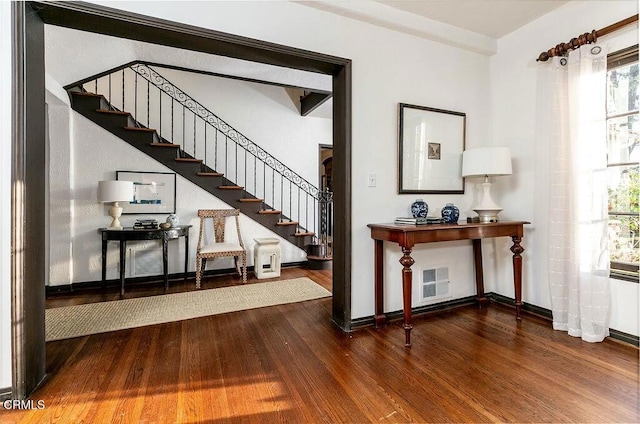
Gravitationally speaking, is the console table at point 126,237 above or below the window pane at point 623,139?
below

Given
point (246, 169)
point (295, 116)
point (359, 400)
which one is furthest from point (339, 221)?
point (295, 116)

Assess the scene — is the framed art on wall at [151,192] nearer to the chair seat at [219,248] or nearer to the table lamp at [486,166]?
the chair seat at [219,248]

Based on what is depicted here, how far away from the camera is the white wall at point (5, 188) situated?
156 centimetres

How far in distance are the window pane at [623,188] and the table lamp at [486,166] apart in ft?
2.20

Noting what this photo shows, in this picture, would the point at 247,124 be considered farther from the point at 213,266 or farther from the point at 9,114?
the point at 9,114

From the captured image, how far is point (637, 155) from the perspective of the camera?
2148mm

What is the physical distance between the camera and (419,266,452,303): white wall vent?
2.81m

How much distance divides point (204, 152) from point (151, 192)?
1192mm

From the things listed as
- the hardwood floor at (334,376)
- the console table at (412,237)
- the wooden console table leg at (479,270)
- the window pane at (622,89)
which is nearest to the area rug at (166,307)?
the hardwood floor at (334,376)

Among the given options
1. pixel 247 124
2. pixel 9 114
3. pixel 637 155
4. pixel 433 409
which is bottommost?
pixel 433 409

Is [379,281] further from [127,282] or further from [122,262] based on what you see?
[127,282]

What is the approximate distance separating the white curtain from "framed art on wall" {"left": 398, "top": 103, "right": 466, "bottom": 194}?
723mm

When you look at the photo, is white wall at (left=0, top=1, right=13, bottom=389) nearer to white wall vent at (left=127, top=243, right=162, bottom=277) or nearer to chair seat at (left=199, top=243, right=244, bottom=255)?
chair seat at (left=199, top=243, right=244, bottom=255)

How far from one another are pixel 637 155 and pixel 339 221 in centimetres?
217
